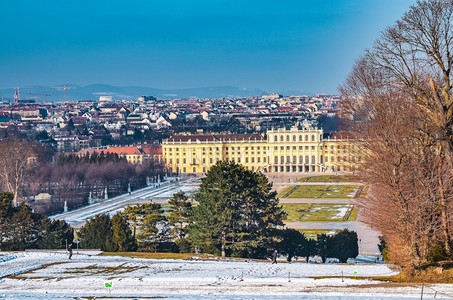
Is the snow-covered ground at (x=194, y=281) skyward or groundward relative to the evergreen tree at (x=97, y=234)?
groundward

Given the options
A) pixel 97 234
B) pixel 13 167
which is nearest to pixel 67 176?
pixel 13 167

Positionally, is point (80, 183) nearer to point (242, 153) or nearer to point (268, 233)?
point (242, 153)

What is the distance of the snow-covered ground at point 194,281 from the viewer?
1808cm

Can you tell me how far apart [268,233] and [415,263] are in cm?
1177

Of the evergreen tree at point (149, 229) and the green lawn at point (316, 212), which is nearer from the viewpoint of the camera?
the evergreen tree at point (149, 229)

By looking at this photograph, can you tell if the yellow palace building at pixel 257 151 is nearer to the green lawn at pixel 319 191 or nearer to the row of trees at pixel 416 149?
the green lawn at pixel 319 191

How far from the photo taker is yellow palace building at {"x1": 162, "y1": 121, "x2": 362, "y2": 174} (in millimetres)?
83125

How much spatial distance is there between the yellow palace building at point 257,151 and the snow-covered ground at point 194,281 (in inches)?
2337

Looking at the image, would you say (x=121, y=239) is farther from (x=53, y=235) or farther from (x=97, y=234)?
(x=53, y=235)

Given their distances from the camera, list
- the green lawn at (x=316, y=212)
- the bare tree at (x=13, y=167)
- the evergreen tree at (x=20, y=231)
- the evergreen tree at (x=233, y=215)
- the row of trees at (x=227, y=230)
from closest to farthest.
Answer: the evergreen tree at (x=233, y=215)
the row of trees at (x=227, y=230)
the evergreen tree at (x=20, y=231)
the green lawn at (x=316, y=212)
the bare tree at (x=13, y=167)

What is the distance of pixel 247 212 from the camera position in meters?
30.6

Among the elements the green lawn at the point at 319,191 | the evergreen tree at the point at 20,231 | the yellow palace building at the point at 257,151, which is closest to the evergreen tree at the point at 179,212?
the evergreen tree at the point at 20,231

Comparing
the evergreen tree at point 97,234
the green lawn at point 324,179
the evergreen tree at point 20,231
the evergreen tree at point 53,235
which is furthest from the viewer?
the green lawn at point 324,179

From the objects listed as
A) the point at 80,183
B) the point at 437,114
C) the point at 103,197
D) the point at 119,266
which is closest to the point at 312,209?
the point at 103,197
